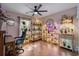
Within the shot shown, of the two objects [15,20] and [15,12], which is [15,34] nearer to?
[15,20]

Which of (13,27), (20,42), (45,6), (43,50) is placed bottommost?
(43,50)

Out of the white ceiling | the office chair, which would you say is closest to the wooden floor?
the office chair

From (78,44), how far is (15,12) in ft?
3.88

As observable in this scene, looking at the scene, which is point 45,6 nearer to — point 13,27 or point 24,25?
point 24,25

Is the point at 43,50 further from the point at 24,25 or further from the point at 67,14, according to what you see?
the point at 67,14

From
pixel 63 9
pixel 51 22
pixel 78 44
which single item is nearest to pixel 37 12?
pixel 51 22

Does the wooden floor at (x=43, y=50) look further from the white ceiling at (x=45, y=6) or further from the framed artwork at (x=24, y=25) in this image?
the white ceiling at (x=45, y=6)

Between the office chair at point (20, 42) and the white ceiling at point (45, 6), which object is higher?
the white ceiling at point (45, 6)

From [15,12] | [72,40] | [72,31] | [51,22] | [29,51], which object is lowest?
[29,51]

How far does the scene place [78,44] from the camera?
2025 mm

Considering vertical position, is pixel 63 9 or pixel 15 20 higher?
pixel 63 9

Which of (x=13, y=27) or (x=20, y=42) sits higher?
(x=13, y=27)

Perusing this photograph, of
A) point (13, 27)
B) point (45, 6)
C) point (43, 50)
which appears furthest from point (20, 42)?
point (45, 6)

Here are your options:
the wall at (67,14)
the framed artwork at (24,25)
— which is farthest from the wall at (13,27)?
the wall at (67,14)
